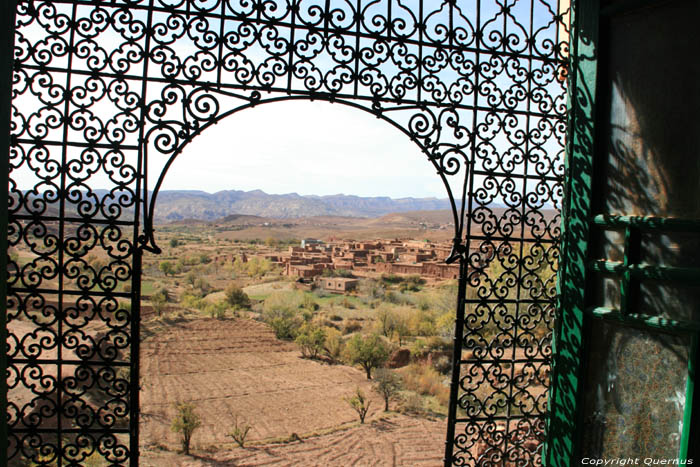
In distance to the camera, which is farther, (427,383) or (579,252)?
(427,383)

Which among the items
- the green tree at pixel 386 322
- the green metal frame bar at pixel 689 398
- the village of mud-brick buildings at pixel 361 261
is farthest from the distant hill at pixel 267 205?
the green metal frame bar at pixel 689 398

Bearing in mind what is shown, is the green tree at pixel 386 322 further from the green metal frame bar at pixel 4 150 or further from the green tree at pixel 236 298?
the green metal frame bar at pixel 4 150

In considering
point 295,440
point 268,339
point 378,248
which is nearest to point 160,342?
point 268,339

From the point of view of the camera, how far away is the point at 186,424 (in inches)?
538

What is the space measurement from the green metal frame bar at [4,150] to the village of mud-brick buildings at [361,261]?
1039 inches

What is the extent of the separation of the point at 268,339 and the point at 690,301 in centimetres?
2101

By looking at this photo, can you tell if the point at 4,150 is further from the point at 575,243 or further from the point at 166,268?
the point at 166,268

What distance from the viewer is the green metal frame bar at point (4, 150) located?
2375mm

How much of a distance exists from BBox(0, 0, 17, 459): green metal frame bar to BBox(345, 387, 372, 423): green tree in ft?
44.2

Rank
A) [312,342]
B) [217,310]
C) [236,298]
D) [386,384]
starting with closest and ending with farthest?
[386,384] < [312,342] < [217,310] < [236,298]

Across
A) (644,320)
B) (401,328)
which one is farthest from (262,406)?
(644,320)

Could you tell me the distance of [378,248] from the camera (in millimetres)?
37344

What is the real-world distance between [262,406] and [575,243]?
14923 mm

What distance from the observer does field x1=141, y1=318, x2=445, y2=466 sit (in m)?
13.3
